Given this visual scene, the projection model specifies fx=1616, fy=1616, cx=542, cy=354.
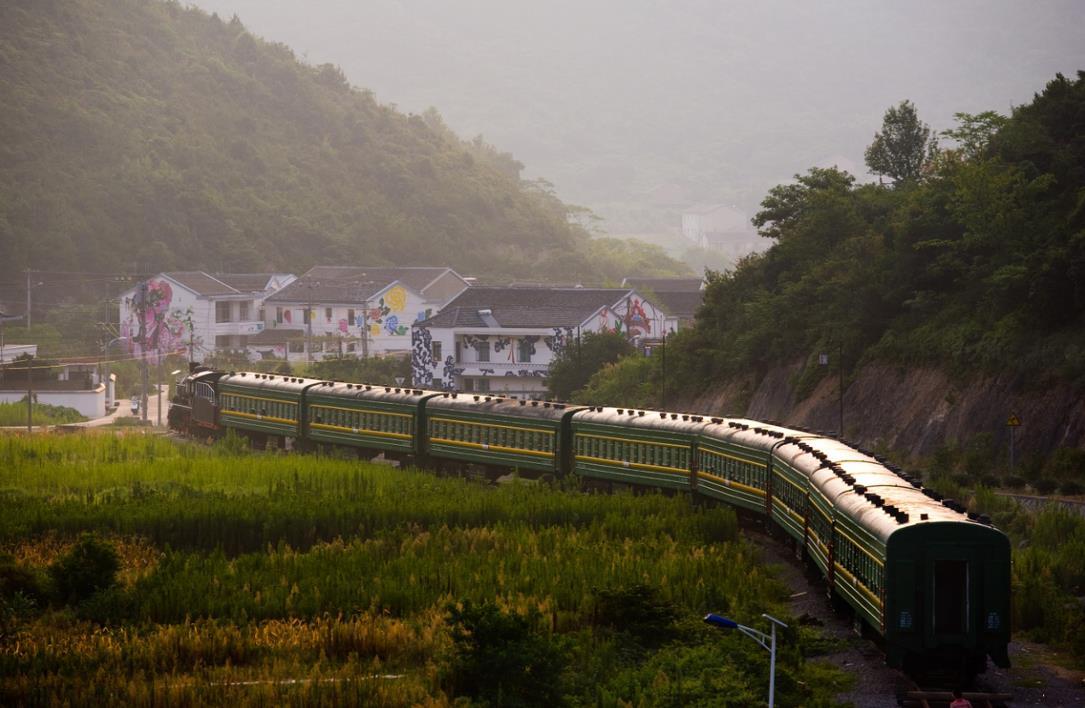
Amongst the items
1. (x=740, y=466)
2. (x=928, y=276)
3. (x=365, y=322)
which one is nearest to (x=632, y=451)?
(x=740, y=466)

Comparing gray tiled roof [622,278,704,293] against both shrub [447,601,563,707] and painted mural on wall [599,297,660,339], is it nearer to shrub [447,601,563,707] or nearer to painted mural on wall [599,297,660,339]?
painted mural on wall [599,297,660,339]

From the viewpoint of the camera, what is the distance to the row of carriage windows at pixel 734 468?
42.5 meters

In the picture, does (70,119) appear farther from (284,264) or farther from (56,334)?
(56,334)

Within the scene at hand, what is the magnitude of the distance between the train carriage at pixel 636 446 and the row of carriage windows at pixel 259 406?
61.2 feet

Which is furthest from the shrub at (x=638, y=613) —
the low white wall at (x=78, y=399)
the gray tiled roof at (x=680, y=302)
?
the gray tiled roof at (x=680, y=302)

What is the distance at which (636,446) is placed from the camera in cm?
4947

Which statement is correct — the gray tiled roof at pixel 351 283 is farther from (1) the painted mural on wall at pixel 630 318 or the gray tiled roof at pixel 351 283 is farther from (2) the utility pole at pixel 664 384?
(2) the utility pole at pixel 664 384

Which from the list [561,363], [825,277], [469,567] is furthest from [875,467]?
→ [561,363]

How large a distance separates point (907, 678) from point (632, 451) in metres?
21.9

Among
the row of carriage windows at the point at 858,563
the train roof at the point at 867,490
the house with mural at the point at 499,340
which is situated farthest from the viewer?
the house with mural at the point at 499,340

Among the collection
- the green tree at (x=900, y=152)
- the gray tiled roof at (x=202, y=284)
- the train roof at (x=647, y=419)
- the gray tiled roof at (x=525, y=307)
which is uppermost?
the green tree at (x=900, y=152)

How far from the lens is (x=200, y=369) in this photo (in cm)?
7931

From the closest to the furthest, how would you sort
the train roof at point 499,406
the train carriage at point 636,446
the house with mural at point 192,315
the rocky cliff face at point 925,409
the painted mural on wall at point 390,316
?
the train carriage at point 636,446
the train roof at point 499,406
the rocky cliff face at point 925,409
the painted mural on wall at point 390,316
the house with mural at point 192,315

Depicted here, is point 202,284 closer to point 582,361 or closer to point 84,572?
point 582,361
